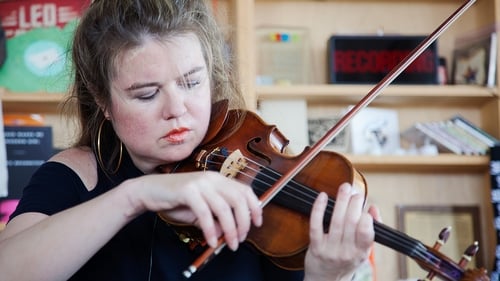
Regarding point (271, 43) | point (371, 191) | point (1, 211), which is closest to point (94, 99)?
point (1, 211)

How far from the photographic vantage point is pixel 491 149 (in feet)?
7.38

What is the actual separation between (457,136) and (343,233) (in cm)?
154

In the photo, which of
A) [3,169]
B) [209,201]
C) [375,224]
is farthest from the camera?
[3,169]

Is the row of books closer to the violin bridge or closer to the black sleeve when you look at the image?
the violin bridge

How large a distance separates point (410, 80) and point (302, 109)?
0.37m

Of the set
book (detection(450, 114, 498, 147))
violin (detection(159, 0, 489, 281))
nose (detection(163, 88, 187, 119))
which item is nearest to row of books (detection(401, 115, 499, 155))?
book (detection(450, 114, 498, 147))

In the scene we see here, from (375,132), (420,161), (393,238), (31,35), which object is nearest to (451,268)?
(393,238)

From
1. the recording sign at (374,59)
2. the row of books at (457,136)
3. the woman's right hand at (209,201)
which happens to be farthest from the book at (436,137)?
the woman's right hand at (209,201)

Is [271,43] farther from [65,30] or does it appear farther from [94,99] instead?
[94,99]

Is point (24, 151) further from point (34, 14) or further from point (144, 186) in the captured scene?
point (144, 186)

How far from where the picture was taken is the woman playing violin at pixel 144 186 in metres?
0.84

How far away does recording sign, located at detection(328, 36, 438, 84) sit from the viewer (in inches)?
91.4

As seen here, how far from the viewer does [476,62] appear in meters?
2.36

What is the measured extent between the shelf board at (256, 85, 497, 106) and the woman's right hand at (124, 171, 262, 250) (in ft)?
4.56
